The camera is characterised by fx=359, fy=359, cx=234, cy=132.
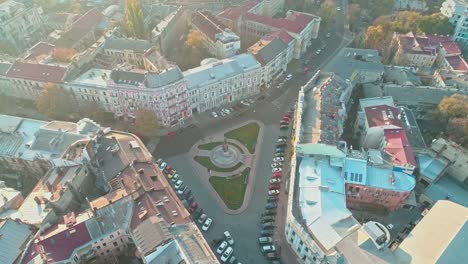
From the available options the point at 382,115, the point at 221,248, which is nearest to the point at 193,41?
the point at 382,115

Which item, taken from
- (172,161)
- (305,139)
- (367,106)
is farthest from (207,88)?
(367,106)

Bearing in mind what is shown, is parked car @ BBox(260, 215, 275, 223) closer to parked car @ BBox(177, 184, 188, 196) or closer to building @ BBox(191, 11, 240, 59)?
parked car @ BBox(177, 184, 188, 196)

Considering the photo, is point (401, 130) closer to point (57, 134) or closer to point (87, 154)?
point (87, 154)

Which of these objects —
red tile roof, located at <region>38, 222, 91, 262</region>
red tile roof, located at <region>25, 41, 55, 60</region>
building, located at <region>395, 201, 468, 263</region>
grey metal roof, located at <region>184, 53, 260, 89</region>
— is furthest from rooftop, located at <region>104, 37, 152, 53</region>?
building, located at <region>395, 201, 468, 263</region>

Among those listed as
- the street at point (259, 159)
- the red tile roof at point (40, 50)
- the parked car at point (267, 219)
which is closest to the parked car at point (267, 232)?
the street at point (259, 159)

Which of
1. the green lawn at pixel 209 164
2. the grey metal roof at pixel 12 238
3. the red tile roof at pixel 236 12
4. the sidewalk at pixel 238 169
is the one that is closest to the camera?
the grey metal roof at pixel 12 238

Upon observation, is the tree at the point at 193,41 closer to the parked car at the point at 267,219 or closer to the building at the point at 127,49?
the building at the point at 127,49

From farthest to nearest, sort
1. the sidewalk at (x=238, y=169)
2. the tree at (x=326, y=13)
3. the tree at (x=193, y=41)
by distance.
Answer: the tree at (x=326, y=13) → the tree at (x=193, y=41) → the sidewalk at (x=238, y=169)
